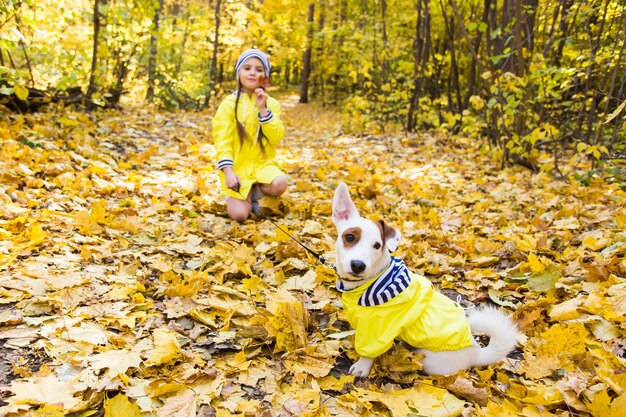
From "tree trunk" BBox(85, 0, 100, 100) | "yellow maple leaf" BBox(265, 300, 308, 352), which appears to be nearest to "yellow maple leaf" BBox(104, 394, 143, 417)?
"yellow maple leaf" BBox(265, 300, 308, 352)

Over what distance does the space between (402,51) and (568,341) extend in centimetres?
879

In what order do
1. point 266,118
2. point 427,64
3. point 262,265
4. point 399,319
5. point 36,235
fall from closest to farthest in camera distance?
point 399,319 → point 36,235 → point 262,265 → point 266,118 → point 427,64

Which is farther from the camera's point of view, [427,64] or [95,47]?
[427,64]

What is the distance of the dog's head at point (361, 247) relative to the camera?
6.26ft

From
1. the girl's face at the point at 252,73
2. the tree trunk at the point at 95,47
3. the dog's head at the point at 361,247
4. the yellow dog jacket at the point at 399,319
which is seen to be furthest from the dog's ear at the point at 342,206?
the tree trunk at the point at 95,47

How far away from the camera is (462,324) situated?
201 cm

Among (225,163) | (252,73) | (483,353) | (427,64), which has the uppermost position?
(427,64)

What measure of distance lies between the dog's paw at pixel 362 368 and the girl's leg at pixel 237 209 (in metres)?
2.33

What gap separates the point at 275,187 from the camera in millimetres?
4395

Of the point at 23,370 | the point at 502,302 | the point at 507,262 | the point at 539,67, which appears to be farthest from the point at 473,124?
the point at 23,370

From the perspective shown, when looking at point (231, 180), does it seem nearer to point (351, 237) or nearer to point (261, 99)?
point (261, 99)

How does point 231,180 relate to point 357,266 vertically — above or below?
below

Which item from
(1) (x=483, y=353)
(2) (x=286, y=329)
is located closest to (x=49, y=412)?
(2) (x=286, y=329)

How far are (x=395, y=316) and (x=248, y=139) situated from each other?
9.71ft
